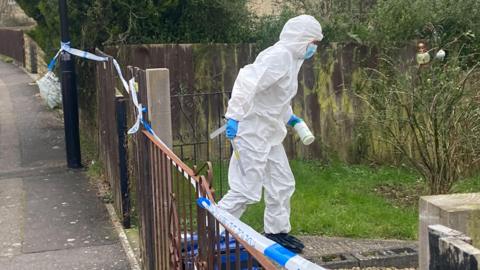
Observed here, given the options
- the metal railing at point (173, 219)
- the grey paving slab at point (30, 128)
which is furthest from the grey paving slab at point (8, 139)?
the metal railing at point (173, 219)

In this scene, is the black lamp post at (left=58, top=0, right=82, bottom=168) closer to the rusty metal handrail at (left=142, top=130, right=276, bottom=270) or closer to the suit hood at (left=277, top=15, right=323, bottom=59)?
the suit hood at (left=277, top=15, right=323, bottom=59)

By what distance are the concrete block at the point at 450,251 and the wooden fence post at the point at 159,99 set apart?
2.66m

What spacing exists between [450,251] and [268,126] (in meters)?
3.41

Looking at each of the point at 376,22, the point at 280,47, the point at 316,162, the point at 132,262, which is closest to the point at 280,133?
the point at 280,47

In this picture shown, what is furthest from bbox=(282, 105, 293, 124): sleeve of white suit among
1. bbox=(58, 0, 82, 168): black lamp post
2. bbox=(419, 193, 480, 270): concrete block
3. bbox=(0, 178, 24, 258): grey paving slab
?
bbox=(58, 0, 82, 168): black lamp post

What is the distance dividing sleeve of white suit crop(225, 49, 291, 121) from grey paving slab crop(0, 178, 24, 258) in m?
2.14

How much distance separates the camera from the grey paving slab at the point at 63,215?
17.9 ft

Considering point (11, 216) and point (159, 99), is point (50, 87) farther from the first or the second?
point (159, 99)

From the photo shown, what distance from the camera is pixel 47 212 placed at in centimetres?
626

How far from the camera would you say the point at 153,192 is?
12.5ft

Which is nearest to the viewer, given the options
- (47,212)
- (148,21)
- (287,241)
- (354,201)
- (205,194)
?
(205,194)

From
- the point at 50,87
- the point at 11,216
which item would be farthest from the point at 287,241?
the point at 50,87

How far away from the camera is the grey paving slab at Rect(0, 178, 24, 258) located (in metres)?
5.30

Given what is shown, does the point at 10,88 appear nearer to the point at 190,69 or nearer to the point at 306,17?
the point at 190,69
